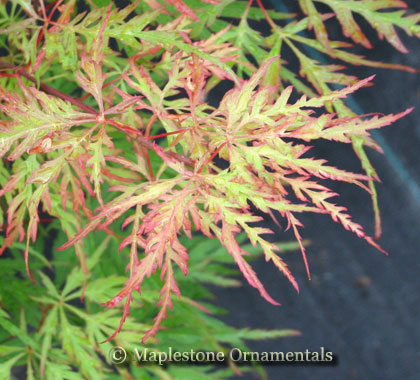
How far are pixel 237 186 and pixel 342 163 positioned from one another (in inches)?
37.0

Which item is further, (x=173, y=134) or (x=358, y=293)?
(x=358, y=293)

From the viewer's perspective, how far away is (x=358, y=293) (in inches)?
57.9

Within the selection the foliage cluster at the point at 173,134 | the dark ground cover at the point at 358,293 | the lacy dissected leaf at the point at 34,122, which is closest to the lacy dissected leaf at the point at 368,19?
the foliage cluster at the point at 173,134

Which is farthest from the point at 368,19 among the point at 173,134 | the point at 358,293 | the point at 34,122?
the point at 358,293

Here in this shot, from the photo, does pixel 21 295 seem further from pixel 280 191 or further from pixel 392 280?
pixel 392 280

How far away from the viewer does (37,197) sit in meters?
0.47

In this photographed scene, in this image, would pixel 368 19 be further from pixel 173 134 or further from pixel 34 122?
pixel 34 122

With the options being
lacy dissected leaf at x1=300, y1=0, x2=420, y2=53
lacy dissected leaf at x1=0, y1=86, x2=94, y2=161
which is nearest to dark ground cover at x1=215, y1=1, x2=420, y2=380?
lacy dissected leaf at x1=300, y1=0, x2=420, y2=53

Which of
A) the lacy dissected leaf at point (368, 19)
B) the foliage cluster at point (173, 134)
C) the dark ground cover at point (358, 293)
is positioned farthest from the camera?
the dark ground cover at point (358, 293)

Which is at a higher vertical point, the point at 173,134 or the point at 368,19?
the point at 368,19

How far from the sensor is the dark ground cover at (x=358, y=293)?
1379 mm

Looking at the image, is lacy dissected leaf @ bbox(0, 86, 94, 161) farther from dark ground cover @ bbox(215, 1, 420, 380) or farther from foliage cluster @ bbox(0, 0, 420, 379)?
dark ground cover @ bbox(215, 1, 420, 380)

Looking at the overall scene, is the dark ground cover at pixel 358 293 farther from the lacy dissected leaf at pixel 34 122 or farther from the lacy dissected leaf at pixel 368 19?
the lacy dissected leaf at pixel 34 122

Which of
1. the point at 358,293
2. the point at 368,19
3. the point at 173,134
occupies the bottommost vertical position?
the point at 358,293
